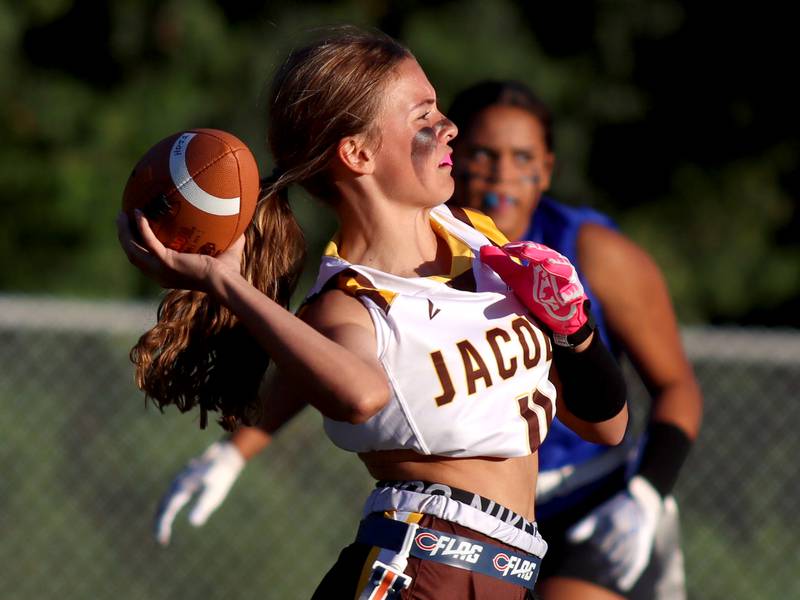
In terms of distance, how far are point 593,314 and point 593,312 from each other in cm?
3

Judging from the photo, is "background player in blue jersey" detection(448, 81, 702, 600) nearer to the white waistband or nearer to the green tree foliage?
the white waistband

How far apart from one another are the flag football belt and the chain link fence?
354 centimetres

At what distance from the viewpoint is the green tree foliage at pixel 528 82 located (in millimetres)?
8867

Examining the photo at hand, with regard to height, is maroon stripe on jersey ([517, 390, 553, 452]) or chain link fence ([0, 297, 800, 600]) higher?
maroon stripe on jersey ([517, 390, 553, 452])

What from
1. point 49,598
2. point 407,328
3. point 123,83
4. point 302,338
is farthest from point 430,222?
point 123,83

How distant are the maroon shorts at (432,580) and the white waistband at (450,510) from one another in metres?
0.01

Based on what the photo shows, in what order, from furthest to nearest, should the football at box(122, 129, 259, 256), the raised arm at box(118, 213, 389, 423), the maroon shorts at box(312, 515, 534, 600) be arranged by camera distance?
the maroon shorts at box(312, 515, 534, 600)
the football at box(122, 129, 259, 256)
the raised arm at box(118, 213, 389, 423)

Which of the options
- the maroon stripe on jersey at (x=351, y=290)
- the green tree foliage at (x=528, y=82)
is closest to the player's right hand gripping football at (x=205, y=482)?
the maroon stripe on jersey at (x=351, y=290)

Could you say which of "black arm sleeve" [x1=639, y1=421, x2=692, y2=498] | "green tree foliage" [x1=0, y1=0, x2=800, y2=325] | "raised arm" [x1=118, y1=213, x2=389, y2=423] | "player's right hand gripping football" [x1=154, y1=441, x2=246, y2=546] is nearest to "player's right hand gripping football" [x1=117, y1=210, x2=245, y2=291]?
"raised arm" [x1=118, y1=213, x2=389, y2=423]

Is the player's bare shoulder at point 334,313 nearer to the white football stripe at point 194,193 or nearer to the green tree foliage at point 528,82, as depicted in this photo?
the white football stripe at point 194,193

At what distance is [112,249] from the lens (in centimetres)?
876

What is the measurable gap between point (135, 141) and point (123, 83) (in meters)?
0.61

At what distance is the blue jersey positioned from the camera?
3.69 m

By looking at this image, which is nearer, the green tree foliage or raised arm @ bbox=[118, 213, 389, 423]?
raised arm @ bbox=[118, 213, 389, 423]
